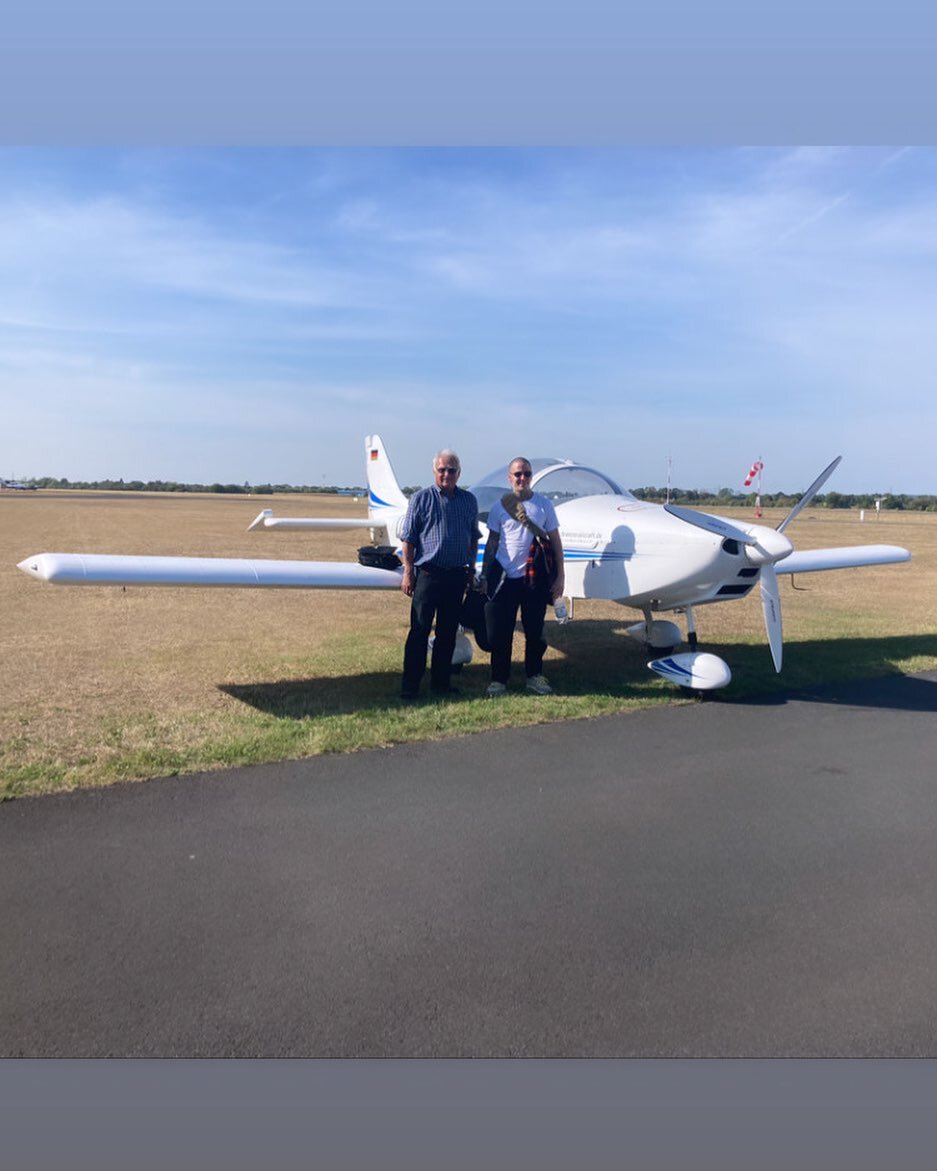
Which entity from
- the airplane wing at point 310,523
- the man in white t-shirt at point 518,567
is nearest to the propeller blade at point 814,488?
the man in white t-shirt at point 518,567

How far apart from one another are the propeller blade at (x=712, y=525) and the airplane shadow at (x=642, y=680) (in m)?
1.27

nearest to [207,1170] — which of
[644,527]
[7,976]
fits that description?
[7,976]

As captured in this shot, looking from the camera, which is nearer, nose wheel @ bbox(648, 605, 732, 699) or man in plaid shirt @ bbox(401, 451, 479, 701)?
man in plaid shirt @ bbox(401, 451, 479, 701)

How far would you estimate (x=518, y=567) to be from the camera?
657cm

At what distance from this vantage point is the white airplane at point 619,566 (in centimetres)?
649

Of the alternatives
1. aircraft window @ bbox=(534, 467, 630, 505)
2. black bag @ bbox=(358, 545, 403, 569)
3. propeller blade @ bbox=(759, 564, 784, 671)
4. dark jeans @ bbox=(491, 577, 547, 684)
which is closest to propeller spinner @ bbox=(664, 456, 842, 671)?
propeller blade @ bbox=(759, 564, 784, 671)

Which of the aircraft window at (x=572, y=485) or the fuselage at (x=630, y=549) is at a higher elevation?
the aircraft window at (x=572, y=485)

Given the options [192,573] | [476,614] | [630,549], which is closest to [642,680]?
[630,549]

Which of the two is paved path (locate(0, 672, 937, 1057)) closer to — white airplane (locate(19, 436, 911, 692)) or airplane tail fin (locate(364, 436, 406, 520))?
white airplane (locate(19, 436, 911, 692))

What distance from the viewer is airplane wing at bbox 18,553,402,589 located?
6090 millimetres

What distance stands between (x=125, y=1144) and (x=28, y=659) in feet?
20.4

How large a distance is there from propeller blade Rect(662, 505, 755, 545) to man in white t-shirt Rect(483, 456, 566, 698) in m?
1.06

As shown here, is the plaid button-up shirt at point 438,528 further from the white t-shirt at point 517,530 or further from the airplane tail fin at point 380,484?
the airplane tail fin at point 380,484

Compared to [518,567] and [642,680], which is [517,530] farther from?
[642,680]
